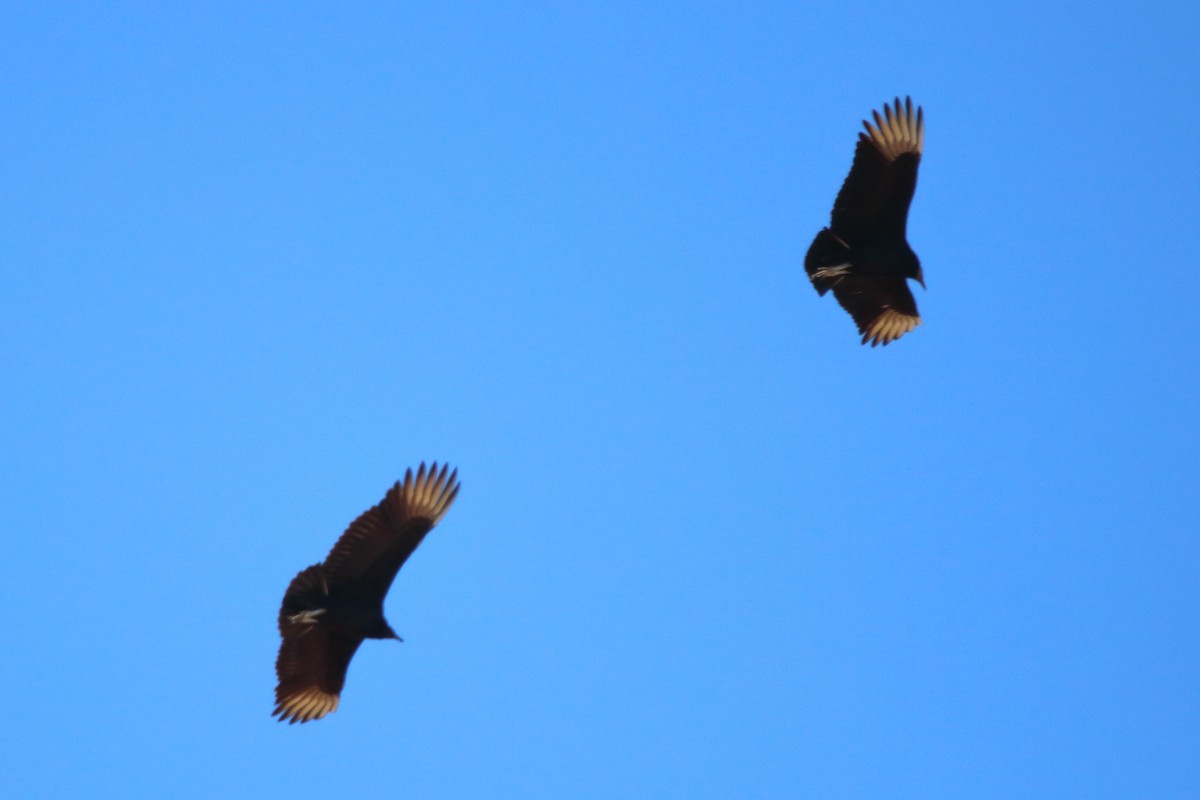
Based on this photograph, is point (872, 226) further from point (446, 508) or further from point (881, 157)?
point (446, 508)

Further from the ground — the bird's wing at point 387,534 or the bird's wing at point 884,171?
the bird's wing at point 884,171

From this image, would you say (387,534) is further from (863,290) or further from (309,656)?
(863,290)

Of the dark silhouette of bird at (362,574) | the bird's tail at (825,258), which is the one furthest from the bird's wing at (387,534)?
the bird's tail at (825,258)

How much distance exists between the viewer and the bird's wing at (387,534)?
547 inches

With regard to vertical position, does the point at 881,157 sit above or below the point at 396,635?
above

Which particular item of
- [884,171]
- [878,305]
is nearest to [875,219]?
[884,171]

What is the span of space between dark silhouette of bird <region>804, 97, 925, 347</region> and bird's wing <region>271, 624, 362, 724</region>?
239 inches

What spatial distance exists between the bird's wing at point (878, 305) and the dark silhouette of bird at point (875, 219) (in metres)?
0.02

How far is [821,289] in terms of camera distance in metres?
15.5

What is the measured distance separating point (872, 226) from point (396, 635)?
6.37 m

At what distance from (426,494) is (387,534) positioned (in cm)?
53

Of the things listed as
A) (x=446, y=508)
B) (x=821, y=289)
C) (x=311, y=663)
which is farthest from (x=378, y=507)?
(x=821, y=289)

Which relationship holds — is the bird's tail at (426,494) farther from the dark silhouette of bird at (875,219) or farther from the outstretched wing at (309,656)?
the dark silhouette of bird at (875,219)

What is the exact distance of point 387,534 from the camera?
45.9 feet
